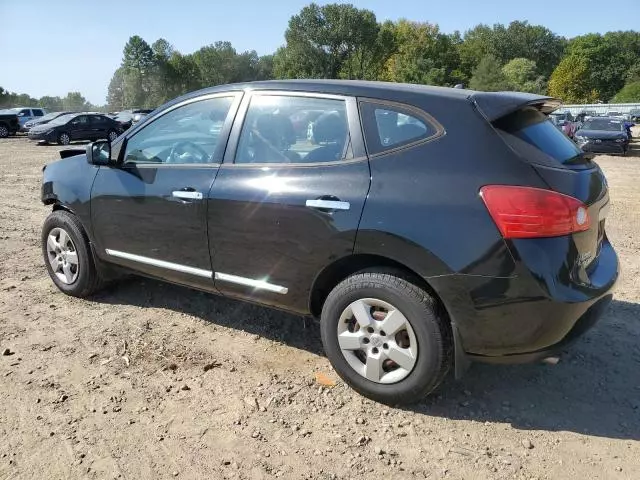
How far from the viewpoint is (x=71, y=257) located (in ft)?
14.7

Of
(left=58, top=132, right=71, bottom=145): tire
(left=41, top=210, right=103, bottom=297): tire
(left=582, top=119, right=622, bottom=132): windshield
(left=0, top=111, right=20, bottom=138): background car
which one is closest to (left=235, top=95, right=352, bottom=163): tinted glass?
(left=41, top=210, right=103, bottom=297): tire

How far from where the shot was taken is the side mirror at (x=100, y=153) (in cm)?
409

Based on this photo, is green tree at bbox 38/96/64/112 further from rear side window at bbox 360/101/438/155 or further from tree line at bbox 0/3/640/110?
rear side window at bbox 360/101/438/155

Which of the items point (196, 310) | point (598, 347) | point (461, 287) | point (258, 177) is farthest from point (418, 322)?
point (196, 310)

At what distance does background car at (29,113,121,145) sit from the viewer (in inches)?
955

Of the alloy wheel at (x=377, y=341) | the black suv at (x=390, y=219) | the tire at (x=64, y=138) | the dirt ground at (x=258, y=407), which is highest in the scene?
the black suv at (x=390, y=219)

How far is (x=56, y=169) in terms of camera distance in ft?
15.1

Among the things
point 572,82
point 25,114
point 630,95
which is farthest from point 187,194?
point 572,82

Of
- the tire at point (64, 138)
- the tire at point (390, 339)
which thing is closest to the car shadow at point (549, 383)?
the tire at point (390, 339)

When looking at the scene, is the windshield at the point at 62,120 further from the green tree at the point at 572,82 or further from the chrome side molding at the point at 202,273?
the green tree at the point at 572,82

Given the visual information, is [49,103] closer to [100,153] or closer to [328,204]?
[100,153]

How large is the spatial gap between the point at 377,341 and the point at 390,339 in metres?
0.08

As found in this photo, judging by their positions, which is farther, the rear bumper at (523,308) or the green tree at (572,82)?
the green tree at (572,82)

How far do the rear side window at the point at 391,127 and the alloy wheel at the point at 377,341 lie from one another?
0.86 metres
